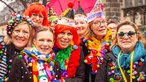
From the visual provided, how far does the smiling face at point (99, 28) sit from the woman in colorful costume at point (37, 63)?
1.16m

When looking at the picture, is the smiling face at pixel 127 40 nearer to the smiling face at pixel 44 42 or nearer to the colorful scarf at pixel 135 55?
the colorful scarf at pixel 135 55

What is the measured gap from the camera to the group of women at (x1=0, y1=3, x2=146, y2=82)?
173 inches

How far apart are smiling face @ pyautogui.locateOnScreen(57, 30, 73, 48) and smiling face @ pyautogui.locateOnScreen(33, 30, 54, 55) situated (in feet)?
1.39

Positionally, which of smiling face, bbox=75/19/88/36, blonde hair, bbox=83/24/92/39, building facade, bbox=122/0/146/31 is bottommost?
building facade, bbox=122/0/146/31

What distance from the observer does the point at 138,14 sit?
49.1ft

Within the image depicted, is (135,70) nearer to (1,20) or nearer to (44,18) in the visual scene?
(44,18)

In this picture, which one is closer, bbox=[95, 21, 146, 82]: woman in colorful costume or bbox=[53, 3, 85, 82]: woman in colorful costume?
bbox=[95, 21, 146, 82]: woman in colorful costume

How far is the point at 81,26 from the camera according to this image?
5664mm

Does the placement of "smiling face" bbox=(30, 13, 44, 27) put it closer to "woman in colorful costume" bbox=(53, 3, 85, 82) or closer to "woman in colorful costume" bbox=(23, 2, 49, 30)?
"woman in colorful costume" bbox=(23, 2, 49, 30)

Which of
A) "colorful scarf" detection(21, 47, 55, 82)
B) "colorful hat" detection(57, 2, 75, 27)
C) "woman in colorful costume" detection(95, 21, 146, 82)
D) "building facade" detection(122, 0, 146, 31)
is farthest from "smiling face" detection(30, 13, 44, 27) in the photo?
"building facade" detection(122, 0, 146, 31)

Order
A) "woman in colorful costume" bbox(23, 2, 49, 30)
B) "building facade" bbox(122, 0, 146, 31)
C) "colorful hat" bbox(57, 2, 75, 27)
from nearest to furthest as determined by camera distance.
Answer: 1. "colorful hat" bbox(57, 2, 75, 27)
2. "woman in colorful costume" bbox(23, 2, 49, 30)
3. "building facade" bbox(122, 0, 146, 31)

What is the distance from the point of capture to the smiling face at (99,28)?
18.0ft

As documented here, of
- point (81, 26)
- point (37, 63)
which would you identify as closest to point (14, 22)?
point (37, 63)

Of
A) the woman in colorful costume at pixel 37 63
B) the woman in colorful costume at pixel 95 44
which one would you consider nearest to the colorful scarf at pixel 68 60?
the woman in colorful costume at pixel 95 44
